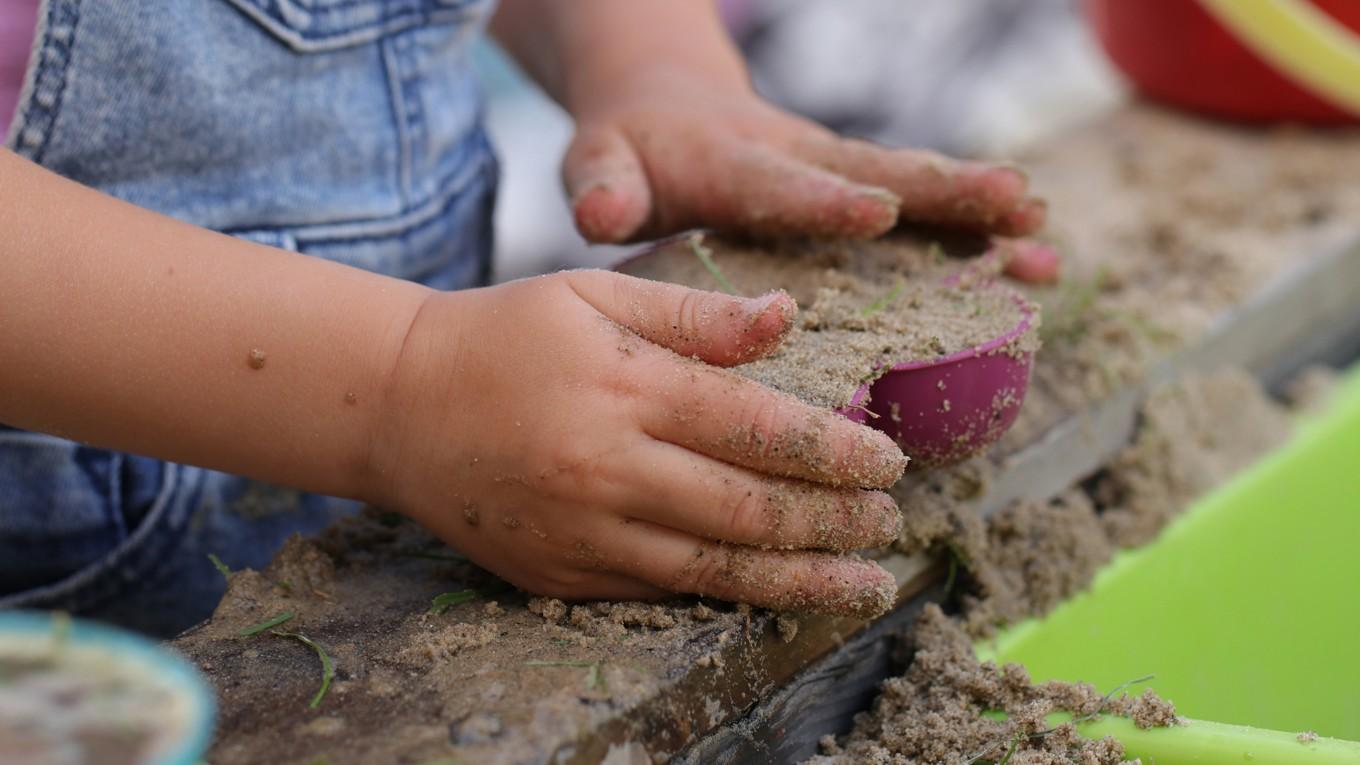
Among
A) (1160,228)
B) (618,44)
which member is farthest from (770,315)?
(1160,228)

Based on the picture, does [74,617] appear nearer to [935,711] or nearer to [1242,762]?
[935,711]

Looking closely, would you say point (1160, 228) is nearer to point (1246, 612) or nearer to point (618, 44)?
point (1246, 612)

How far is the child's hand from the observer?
2.86 ft

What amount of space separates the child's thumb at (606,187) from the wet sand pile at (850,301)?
0.06m

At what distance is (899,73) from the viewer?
407cm

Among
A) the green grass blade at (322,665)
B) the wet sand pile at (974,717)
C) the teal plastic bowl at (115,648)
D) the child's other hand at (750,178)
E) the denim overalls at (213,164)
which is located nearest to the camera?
the teal plastic bowl at (115,648)

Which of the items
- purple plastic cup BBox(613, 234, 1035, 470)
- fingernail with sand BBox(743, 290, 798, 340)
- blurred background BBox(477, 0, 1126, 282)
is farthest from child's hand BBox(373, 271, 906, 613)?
blurred background BBox(477, 0, 1126, 282)

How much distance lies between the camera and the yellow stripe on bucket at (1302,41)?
1.94m

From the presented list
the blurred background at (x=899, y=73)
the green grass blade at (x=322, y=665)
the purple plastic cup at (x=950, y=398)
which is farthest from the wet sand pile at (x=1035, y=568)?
the blurred background at (x=899, y=73)

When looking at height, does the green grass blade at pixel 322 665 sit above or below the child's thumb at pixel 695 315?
below

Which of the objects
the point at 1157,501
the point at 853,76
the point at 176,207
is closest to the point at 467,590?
the point at 176,207

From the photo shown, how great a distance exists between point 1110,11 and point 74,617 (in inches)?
74.6

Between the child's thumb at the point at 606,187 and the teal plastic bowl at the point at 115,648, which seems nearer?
the teal plastic bowl at the point at 115,648

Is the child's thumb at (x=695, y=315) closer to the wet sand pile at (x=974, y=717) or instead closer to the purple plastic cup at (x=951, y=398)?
the purple plastic cup at (x=951, y=398)
